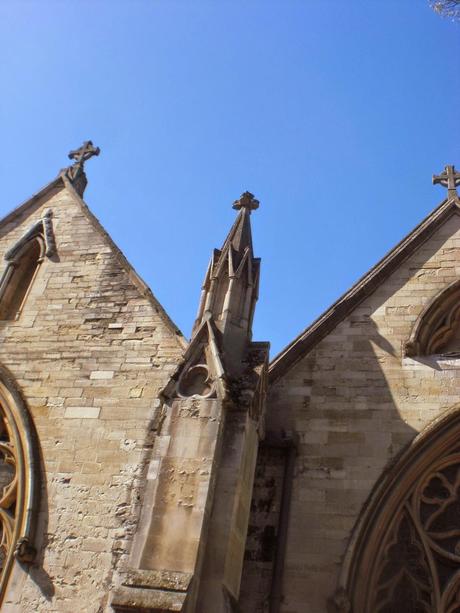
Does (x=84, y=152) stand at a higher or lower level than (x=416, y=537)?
higher

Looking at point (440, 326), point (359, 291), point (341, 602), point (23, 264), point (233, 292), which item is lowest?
point (341, 602)

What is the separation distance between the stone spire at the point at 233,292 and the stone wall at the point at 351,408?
1.25 metres

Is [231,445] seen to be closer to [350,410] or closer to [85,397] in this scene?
[350,410]

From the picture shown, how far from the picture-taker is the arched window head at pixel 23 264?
10055 mm

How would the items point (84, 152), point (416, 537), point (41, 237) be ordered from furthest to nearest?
point (84, 152) → point (41, 237) → point (416, 537)

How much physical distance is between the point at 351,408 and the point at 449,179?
16.0ft

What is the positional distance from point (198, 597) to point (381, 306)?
16.1 ft

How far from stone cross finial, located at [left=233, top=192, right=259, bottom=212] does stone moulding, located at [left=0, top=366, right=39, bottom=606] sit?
4.01m

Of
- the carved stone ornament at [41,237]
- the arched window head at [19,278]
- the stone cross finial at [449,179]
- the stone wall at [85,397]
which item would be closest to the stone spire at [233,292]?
the stone wall at [85,397]

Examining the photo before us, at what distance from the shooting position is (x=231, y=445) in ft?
22.3

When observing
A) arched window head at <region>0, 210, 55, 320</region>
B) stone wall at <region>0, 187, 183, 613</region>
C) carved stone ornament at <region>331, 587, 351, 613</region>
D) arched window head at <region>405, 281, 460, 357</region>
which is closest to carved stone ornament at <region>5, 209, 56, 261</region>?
arched window head at <region>0, 210, 55, 320</region>

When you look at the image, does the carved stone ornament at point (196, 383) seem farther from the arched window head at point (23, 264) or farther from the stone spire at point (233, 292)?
the arched window head at point (23, 264)

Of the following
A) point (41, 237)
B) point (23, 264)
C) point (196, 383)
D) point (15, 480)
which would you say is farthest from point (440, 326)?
point (23, 264)

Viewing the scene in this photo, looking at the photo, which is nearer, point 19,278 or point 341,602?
point 341,602
